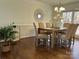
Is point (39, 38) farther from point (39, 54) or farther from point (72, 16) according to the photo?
point (72, 16)

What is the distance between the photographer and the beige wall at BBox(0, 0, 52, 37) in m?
5.95

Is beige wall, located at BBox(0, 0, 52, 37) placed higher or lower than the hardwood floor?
higher

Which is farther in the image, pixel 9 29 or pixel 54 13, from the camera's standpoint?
pixel 54 13

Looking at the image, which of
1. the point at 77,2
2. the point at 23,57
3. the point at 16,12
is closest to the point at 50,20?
the point at 77,2

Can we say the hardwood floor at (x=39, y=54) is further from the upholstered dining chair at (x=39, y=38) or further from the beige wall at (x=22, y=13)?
the beige wall at (x=22, y=13)


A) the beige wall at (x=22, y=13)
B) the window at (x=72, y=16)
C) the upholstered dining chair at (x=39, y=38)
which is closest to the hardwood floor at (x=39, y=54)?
the upholstered dining chair at (x=39, y=38)

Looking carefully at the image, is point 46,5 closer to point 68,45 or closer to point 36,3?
point 36,3

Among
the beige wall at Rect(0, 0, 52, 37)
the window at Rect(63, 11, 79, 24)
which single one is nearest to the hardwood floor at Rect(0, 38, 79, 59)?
the beige wall at Rect(0, 0, 52, 37)

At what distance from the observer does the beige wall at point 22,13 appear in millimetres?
5946

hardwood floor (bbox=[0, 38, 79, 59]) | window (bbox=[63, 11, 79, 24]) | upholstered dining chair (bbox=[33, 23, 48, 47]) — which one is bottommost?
hardwood floor (bbox=[0, 38, 79, 59])

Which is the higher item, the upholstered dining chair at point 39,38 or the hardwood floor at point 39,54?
the upholstered dining chair at point 39,38

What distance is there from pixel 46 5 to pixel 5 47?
4.98 metres

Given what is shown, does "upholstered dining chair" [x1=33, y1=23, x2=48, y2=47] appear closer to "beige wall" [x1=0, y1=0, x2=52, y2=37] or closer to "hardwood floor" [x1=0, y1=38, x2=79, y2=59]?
"hardwood floor" [x1=0, y1=38, x2=79, y2=59]

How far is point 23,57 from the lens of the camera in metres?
3.87
